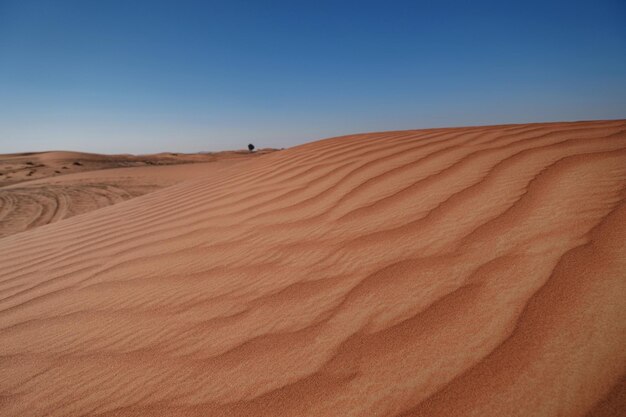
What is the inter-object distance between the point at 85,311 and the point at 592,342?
171 centimetres

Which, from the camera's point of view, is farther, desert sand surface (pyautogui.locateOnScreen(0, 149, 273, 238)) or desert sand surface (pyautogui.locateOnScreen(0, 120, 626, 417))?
desert sand surface (pyautogui.locateOnScreen(0, 149, 273, 238))

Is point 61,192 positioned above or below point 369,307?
above

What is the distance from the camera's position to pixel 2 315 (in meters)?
1.47

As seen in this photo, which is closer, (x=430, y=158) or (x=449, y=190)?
(x=449, y=190)

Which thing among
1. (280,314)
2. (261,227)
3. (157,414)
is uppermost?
→ (261,227)

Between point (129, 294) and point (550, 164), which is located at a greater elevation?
point (550, 164)

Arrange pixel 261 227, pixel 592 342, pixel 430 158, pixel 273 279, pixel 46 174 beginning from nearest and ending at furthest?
pixel 592 342 → pixel 273 279 → pixel 261 227 → pixel 430 158 → pixel 46 174

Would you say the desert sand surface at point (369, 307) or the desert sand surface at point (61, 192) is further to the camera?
the desert sand surface at point (61, 192)

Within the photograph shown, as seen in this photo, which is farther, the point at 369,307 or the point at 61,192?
the point at 61,192

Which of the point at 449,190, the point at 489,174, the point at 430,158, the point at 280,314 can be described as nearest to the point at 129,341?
the point at 280,314

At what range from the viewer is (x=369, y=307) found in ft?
3.35

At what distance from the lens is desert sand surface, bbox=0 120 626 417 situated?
75 centimetres

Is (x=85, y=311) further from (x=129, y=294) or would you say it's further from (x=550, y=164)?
(x=550, y=164)

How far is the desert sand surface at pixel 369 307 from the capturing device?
2.45 feet
